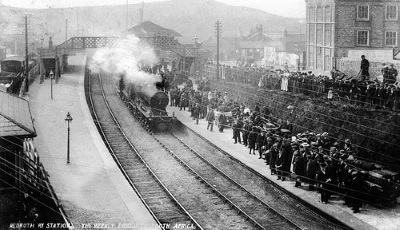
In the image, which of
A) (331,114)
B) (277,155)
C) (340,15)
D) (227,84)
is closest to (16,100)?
(277,155)

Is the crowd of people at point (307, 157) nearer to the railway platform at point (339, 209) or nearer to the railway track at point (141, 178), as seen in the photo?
the railway platform at point (339, 209)

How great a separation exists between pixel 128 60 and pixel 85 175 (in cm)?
2572

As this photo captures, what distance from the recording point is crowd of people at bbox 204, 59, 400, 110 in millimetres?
22038

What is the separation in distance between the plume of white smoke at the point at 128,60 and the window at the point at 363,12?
19631mm

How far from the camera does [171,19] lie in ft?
368

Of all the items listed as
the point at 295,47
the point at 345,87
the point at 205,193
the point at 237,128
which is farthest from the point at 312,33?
the point at 205,193

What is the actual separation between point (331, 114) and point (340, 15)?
1922cm

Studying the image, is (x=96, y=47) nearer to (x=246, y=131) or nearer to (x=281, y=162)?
(x=246, y=131)

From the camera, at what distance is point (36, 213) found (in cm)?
1306

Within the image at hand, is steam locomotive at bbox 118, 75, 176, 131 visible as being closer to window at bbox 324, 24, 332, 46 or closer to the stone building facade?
the stone building facade

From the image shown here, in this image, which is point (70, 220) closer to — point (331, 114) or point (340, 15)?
point (331, 114)

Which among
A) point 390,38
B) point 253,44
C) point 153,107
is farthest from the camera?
point 253,44

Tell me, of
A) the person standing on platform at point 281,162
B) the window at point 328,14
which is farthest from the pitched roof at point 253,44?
the person standing on platform at point 281,162

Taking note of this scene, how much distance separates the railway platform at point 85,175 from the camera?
1474 centimetres
